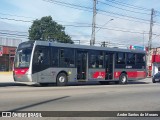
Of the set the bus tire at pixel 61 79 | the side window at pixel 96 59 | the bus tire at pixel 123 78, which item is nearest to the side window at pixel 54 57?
the bus tire at pixel 61 79

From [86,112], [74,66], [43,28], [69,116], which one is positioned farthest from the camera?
[43,28]

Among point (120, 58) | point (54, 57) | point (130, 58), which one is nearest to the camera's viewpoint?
point (54, 57)

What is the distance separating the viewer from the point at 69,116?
10602 millimetres

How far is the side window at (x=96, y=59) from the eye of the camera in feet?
88.2

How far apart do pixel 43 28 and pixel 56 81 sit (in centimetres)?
6372

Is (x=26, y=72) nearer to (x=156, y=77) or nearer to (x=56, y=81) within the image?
(x=56, y=81)

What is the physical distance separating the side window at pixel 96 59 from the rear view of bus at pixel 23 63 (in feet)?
18.1

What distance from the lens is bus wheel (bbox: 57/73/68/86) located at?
24.5 m

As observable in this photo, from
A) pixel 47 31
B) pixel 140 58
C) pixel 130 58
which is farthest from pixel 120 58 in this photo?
pixel 47 31

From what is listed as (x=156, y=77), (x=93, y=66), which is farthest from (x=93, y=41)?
(x=93, y=66)

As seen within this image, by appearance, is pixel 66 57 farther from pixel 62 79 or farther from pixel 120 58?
pixel 120 58

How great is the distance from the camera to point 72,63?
25.4 m

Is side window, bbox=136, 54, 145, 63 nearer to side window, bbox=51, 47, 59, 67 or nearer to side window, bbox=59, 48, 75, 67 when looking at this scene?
side window, bbox=59, 48, 75, 67

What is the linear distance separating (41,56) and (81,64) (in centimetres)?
396
